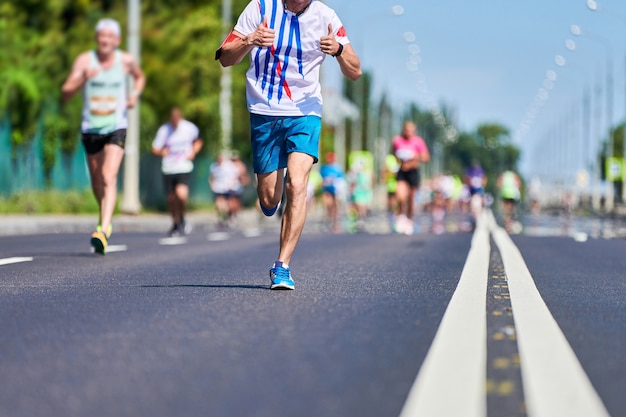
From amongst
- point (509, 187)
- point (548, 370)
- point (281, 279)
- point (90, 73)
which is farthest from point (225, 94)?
point (548, 370)

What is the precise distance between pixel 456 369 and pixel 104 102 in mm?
8407

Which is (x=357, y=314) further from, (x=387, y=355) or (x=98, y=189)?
(x=98, y=189)

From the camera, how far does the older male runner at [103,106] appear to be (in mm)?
12586

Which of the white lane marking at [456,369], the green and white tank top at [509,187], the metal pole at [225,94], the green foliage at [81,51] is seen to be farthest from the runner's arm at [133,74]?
the metal pole at [225,94]

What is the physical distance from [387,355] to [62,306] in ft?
7.78

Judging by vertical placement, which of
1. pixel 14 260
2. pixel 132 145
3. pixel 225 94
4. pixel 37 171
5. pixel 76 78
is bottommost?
pixel 14 260

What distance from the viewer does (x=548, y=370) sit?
16.2 feet

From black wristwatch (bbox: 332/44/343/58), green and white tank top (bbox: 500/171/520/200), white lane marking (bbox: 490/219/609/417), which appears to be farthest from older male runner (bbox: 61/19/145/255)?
green and white tank top (bbox: 500/171/520/200)

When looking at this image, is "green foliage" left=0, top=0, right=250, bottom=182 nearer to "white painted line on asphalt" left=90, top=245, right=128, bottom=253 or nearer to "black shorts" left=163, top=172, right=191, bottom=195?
"black shorts" left=163, top=172, right=191, bottom=195

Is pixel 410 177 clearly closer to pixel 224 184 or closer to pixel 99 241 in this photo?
pixel 224 184

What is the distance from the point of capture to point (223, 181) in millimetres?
28062

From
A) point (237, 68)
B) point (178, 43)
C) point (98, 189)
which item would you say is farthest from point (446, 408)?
point (237, 68)

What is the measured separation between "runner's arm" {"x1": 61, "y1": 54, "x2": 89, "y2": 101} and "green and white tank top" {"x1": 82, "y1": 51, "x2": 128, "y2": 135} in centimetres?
8

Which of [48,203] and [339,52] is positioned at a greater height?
[339,52]
